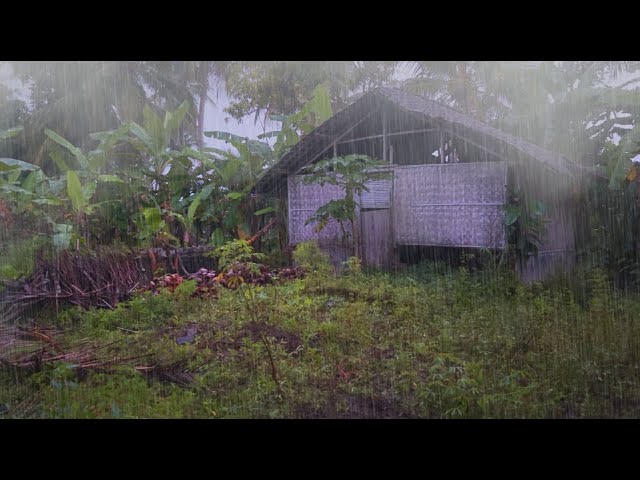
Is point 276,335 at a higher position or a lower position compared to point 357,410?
higher

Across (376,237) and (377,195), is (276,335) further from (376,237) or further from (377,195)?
(377,195)

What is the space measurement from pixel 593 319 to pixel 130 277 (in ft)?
11.6

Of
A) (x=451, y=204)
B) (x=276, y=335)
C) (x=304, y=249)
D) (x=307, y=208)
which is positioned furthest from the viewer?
(x=307, y=208)

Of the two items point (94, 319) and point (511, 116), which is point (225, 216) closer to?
point (94, 319)

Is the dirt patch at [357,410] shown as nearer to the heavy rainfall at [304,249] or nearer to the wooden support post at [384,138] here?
the heavy rainfall at [304,249]

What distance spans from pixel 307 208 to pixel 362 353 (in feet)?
4.67

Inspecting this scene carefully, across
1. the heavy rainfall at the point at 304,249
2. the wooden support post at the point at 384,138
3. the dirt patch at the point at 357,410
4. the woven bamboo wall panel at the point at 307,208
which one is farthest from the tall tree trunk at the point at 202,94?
the dirt patch at the point at 357,410

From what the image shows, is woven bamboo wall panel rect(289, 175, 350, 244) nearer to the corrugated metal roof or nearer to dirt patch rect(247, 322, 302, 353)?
the corrugated metal roof

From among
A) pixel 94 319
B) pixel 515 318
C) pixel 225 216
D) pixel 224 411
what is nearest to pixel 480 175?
pixel 515 318

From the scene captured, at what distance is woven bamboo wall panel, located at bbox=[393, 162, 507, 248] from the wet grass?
305 mm

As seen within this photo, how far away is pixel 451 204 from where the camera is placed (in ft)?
14.3

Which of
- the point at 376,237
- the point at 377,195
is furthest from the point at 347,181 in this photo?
the point at 376,237

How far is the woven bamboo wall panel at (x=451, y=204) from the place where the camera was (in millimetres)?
4281

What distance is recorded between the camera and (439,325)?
4.02 m
